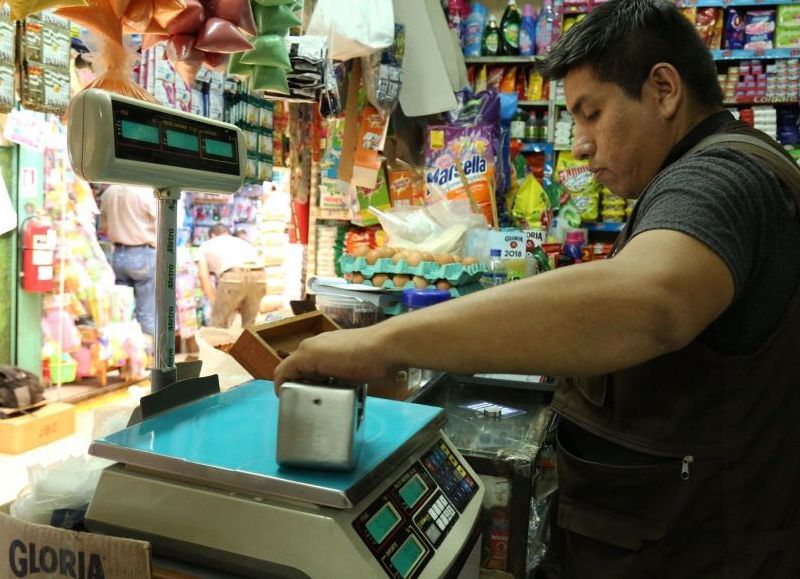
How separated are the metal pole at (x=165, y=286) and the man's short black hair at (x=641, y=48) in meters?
0.70

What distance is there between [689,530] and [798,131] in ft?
14.3

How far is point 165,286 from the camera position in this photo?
45.2 inches

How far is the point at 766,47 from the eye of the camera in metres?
4.44

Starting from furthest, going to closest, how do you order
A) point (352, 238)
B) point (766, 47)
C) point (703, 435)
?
point (766, 47)
point (352, 238)
point (703, 435)

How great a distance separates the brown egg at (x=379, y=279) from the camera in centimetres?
229

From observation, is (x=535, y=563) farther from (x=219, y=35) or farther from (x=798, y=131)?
(x=798, y=131)

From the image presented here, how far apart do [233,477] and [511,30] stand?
4.55 m

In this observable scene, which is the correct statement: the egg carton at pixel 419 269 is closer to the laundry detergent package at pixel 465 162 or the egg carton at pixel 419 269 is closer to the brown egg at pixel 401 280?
the brown egg at pixel 401 280

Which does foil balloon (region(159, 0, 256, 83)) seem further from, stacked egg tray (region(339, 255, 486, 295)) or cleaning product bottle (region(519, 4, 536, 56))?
cleaning product bottle (region(519, 4, 536, 56))

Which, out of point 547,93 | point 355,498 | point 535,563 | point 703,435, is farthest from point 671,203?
point 547,93

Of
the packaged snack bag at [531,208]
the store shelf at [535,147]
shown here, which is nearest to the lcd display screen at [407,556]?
the packaged snack bag at [531,208]

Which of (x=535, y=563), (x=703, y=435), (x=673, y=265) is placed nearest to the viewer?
(x=673, y=265)

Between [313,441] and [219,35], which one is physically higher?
[219,35]

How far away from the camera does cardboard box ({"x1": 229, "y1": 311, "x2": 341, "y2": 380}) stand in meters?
1.48
